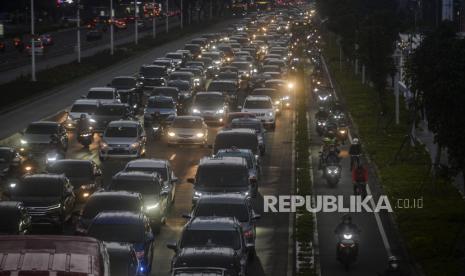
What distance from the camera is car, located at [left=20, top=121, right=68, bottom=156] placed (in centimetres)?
4194

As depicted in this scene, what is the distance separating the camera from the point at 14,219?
84.9ft

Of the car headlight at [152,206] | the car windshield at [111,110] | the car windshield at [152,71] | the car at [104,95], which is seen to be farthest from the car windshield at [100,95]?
the car headlight at [152,206]

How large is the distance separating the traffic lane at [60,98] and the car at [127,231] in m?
25.0

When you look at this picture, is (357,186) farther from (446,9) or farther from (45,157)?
(446,9)

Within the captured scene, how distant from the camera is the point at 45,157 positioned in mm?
41625

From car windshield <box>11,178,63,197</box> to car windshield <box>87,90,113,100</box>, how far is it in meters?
25.4

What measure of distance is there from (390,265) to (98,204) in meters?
8.39

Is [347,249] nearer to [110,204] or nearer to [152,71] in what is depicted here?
[110,204]

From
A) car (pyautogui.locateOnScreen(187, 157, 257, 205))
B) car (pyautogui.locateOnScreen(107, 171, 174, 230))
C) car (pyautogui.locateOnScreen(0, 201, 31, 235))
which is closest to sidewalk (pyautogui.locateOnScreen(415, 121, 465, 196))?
car (pyautogui.locateOnScreen(187, 157, 257, 205))

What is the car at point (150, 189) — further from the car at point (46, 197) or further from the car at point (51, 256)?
the car at point (51, 256)

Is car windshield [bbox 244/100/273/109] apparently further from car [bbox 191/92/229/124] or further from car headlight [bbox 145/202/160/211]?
car headlight [bbox 145/202/160/211]

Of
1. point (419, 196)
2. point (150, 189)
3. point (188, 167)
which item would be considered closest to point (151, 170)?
point (150, 189)

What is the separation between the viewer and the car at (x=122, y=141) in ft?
138

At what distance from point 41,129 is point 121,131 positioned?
2.87m
